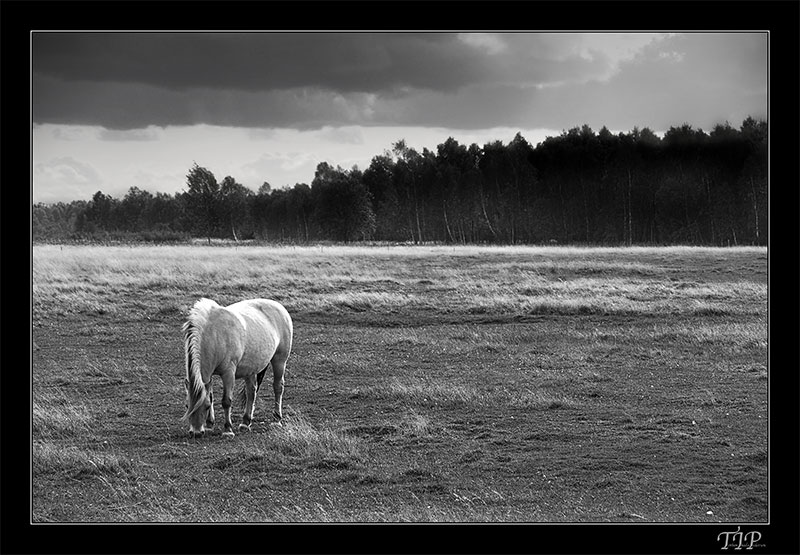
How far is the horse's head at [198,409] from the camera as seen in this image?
26.6ft

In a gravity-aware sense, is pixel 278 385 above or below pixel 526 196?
below

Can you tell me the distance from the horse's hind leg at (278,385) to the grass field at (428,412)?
220mm

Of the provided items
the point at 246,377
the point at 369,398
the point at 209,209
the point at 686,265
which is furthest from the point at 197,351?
the point at 209,209

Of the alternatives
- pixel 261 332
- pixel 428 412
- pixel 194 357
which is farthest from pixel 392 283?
pixel 194 357

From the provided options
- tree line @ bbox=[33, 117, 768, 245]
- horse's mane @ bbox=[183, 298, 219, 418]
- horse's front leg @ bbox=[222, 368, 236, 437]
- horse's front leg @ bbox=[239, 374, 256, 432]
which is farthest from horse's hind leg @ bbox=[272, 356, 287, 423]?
tree line @ bbox=[33, 117, 768, 245]

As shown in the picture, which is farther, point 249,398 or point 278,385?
point 278,385

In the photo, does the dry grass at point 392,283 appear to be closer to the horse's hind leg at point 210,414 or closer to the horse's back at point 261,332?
the horse's back at point 261,332

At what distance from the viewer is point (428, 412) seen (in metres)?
9.98

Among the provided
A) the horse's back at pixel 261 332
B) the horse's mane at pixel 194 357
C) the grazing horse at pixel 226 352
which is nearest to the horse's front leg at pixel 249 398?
the grazing horse at pixel 226 352

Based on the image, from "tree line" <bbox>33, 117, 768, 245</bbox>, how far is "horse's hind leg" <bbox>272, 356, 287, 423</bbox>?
147 feet

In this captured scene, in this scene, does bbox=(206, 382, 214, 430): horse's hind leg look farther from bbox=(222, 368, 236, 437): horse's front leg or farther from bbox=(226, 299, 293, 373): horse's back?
bbox=(226, 299, 293, 373): horse's back

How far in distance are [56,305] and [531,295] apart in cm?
1519

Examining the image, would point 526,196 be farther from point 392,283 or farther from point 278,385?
point 278,385

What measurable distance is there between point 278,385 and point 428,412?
2.22 meters
